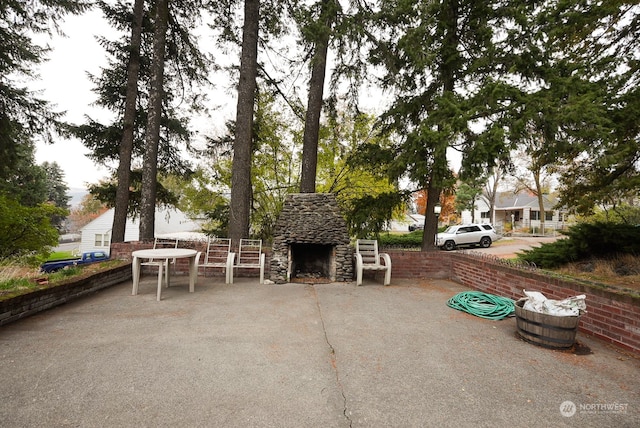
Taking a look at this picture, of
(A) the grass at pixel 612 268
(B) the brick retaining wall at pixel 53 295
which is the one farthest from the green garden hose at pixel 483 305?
(B) the brick retaining wall at pixel 53 295

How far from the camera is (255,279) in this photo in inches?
239

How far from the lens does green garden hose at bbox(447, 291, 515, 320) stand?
3853mm

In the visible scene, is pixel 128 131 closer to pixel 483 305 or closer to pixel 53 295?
pixel 53 295

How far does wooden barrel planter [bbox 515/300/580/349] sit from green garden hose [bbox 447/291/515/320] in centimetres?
81

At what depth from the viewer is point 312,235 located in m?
5.80

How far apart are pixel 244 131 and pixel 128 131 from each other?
12.1 ft

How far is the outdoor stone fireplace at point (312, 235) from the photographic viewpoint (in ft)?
18.9

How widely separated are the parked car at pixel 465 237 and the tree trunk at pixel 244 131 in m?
10.5

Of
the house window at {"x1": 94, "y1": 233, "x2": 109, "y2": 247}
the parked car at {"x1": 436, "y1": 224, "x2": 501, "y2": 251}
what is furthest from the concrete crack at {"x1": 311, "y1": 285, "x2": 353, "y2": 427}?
the house window at {"x1": 94, "y1": 233, "x2": 109, "y2": 247}

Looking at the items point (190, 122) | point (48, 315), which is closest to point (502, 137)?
point (48, 315)

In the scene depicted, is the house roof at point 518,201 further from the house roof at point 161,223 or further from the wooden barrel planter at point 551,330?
the house roof at point 161,223

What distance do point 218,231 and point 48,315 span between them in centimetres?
655

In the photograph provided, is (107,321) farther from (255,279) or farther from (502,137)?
(502,137)

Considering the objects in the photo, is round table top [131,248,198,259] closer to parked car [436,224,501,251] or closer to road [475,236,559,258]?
road [475,236,559,258]
